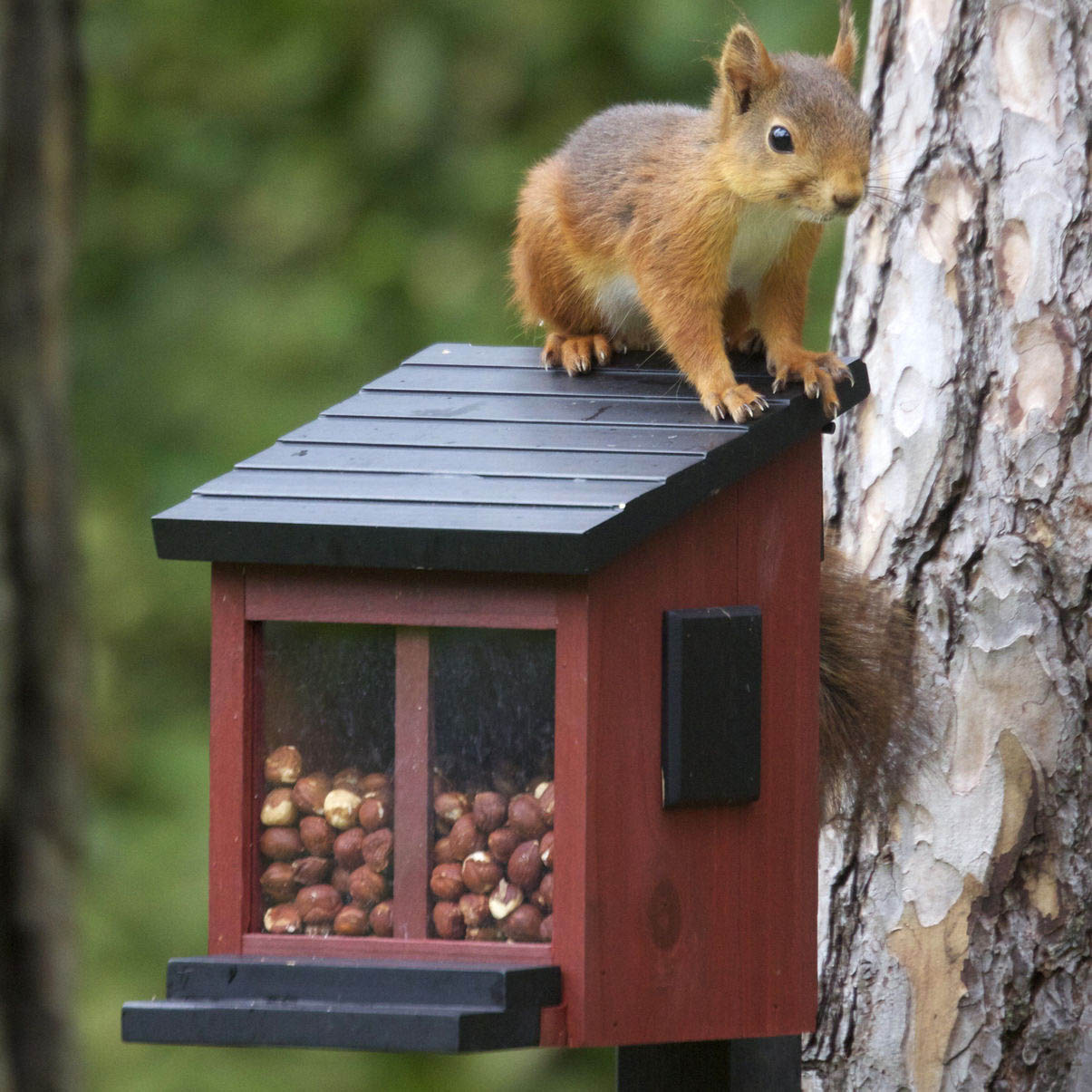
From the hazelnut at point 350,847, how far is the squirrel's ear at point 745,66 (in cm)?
105

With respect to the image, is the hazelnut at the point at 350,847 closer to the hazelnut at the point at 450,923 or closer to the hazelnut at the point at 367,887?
the hazelnut at the point at 367,887

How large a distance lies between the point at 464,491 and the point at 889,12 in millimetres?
1581

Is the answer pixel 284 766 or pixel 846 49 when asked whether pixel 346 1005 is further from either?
pixel 846 49

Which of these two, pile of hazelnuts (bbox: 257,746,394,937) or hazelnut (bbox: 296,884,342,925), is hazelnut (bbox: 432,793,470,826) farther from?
hazelnut (bbox: 296,884,342,925)

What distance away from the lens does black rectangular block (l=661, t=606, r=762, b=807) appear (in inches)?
81.1

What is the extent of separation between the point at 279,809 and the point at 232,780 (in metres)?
0.06

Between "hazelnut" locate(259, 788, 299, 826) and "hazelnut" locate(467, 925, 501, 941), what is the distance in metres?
0.25

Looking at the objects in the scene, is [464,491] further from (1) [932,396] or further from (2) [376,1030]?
(1) [932,396]

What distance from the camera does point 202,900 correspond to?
459 cm

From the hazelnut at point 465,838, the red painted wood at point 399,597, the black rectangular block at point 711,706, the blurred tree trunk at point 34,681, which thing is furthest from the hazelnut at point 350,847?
the blurred tree trunk at point 34,681

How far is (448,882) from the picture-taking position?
1.97 m

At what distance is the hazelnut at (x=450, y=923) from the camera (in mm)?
1969

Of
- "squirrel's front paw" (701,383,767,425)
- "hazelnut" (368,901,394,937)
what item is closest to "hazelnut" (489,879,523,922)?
"hazelnut" (368,901,394,937)

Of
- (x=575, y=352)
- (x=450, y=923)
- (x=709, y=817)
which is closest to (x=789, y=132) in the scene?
(x=575, y=352)
